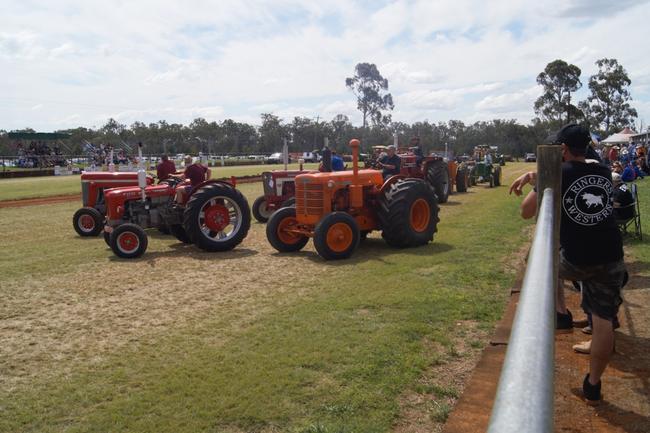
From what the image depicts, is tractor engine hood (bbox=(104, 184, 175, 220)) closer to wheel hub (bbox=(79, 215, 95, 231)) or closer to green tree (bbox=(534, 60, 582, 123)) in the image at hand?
wheel hub (bbox=(79, 215, 95, 231))

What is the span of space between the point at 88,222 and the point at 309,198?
498cm

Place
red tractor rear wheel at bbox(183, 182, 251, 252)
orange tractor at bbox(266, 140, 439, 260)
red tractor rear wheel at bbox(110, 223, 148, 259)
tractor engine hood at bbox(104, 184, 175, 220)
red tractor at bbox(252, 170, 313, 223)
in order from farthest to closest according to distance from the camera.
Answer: red tractor at bbox(252, 170, 313, 223), tractor engine hood at bbox(104, 184, 175, 220), red tractor rear wheel at bbox(183, 182, 251, 252), orange tractor at bbox(266, 140, 439, 260), red tractor rear wheel at bbox(110, 223, 148, 259)

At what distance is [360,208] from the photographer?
29.9 ft

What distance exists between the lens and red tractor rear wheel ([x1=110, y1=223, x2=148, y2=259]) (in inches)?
344

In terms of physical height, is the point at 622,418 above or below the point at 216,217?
below

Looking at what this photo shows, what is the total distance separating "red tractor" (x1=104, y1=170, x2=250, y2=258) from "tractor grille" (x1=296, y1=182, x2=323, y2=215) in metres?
1.13

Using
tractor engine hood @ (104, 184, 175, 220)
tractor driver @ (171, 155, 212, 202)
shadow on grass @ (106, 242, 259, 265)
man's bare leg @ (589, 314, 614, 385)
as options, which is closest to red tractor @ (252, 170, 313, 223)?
tractor driver @ (171, 155, 212, 202)

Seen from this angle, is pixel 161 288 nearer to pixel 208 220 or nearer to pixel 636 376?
pixel 208 220

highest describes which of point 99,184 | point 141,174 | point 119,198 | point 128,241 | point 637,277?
point 141,174

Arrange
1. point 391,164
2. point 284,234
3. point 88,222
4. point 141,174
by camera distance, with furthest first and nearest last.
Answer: point 391,164
point 88,222
point 141,174
point 284,234

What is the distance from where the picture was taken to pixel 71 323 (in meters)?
5.37

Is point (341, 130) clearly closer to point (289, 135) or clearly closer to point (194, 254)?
point (289, 135)

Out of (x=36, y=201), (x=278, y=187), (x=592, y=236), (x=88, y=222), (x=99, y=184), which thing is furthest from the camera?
(x=36, y=201)

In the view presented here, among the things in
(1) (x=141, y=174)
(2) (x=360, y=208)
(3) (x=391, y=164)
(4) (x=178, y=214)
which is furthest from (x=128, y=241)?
(3) (x=391, y=164)
